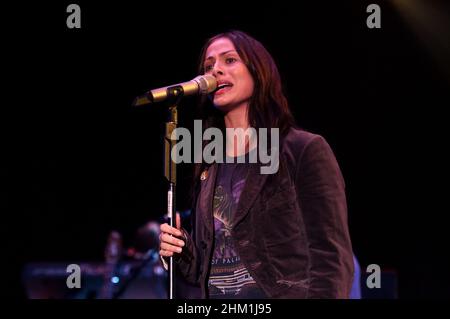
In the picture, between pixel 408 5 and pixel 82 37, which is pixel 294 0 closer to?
pixel 408 5

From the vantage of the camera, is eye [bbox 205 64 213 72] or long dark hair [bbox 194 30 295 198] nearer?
long dark hair [bbox 194 30 295 198]

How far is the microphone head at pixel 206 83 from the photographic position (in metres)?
2.15

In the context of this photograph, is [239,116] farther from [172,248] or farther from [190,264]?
[172,248]

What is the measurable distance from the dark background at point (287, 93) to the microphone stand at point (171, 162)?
246 cm

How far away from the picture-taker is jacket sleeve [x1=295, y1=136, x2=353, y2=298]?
6.26ft

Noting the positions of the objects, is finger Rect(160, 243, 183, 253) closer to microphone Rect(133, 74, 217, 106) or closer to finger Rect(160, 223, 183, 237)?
finger Rect(160, 223, 183, 237)

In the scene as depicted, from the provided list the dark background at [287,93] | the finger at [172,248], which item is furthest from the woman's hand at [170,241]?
the dark background at [287,93]

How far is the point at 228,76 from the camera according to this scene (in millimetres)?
2410

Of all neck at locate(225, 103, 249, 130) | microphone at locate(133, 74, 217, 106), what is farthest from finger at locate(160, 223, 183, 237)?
neck at locate(225, 103, 249, 130)

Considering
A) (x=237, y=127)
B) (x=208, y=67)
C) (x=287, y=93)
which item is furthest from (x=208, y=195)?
(x=287, y=93)

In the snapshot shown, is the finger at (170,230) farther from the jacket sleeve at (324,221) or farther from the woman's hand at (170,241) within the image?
the jacket sleeve at (324,221)

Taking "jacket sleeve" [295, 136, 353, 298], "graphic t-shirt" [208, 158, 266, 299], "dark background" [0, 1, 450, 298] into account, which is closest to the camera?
"jacket sleeve" [295, 136, 353, 298]

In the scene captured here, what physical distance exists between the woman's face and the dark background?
6.53 ft

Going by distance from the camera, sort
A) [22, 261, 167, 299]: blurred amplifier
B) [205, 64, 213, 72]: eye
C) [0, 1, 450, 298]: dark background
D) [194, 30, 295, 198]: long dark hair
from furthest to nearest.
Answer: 1. [22, 261, 167, 299]: blurred amplifier
2. [0, 1, 450, 298]: dark background
3. [205, 64, 213, 72]: eye
4. [194, 30, 295, 198]: long dark hair
